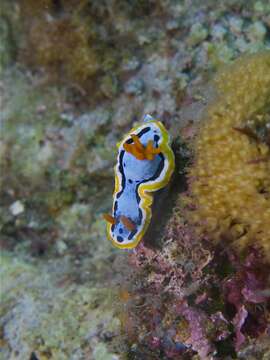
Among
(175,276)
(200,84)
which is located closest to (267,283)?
(175,276)

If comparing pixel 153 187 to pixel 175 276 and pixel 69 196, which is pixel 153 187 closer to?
pixel 175 276

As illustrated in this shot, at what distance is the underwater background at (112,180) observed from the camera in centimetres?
275

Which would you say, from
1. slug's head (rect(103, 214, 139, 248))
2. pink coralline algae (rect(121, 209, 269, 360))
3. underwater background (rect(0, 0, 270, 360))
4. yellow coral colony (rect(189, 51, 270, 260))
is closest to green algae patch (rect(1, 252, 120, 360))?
underwater background (rect(0, 0, 270, 360))

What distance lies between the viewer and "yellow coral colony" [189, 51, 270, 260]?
260 cm

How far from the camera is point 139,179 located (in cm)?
306

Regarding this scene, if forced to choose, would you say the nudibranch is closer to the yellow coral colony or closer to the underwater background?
the underwater background

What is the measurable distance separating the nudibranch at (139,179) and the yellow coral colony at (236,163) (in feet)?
0.79

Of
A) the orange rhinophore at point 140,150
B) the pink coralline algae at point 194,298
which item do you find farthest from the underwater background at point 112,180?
the orange rhinophore at point 140,150

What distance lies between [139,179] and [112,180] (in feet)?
6.89

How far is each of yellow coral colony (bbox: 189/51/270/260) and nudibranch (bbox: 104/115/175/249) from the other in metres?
0.24

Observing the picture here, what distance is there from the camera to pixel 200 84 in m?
4.37

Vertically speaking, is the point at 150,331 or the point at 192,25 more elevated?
the point at 192,25

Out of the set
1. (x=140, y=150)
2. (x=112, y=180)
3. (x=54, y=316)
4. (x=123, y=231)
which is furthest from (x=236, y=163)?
(x=112, y=180)

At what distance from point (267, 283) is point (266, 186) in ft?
2.01
